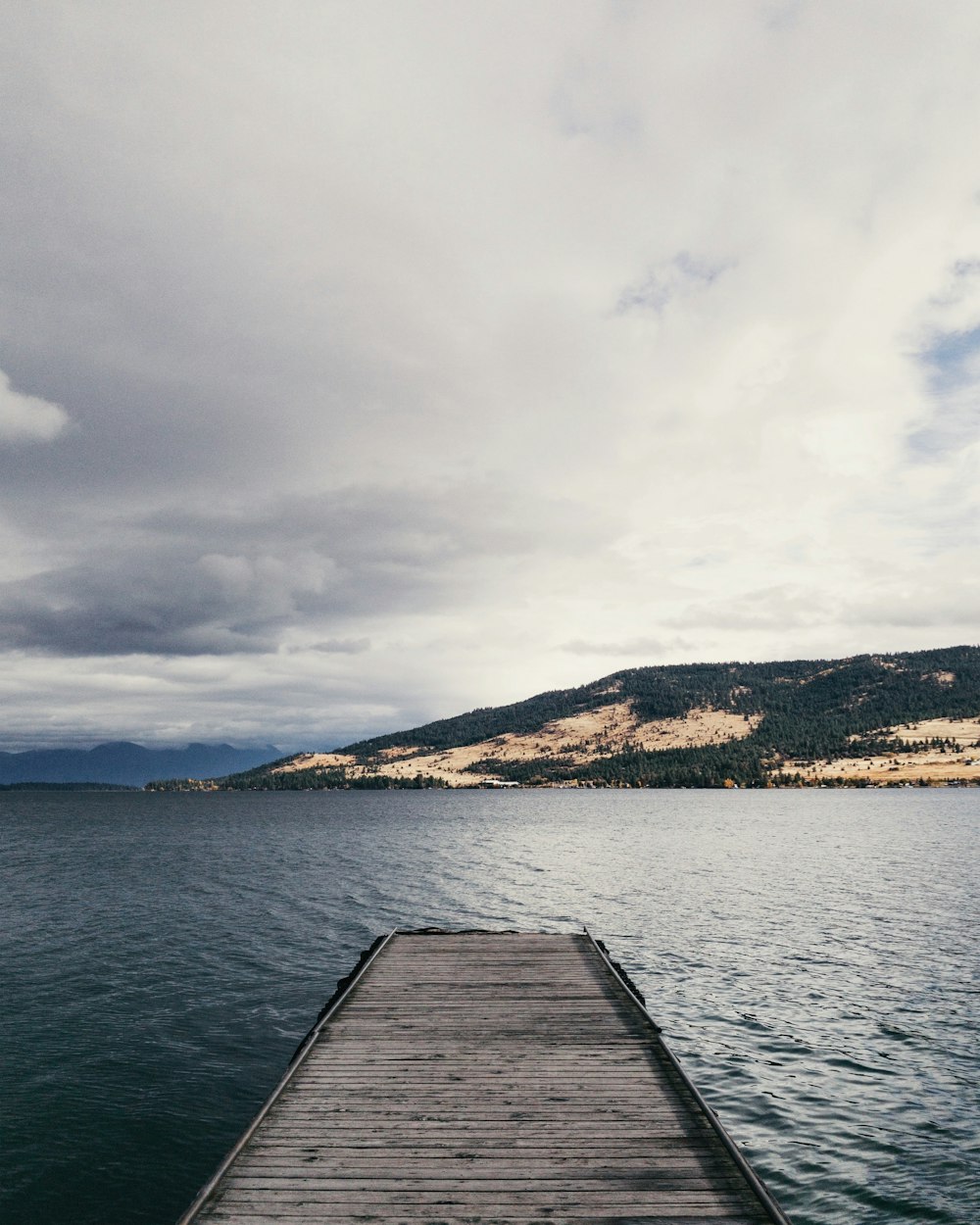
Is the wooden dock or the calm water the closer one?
the wooden dock

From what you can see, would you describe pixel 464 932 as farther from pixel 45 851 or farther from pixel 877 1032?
pixel 45 851

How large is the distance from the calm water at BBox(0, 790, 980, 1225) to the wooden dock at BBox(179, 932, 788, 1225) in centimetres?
595

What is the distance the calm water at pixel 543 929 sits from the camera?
21.0 meters

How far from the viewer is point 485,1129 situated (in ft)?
49.4

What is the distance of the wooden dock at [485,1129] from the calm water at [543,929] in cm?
595

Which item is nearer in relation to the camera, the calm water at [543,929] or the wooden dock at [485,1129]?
the wooden dock at [485,1129]

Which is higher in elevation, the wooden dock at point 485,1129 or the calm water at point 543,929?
the wooden dock at point 485,1129

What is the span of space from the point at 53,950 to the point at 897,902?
215ft

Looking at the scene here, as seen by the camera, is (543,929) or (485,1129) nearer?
(485,1129)

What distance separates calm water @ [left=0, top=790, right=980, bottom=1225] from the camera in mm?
20953

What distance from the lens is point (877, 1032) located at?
30.3 metres

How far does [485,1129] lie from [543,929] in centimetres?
3646

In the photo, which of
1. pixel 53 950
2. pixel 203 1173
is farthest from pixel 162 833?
pixel 203 1173

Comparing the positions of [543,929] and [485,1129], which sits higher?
[485,1129]
